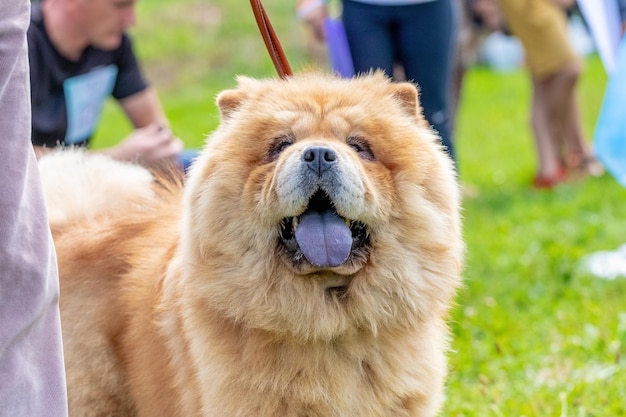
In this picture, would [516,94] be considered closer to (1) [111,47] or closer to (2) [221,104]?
(1) [111,47]

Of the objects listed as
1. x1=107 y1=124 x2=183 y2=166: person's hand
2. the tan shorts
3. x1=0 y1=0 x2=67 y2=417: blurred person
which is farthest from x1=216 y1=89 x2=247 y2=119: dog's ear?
the tan shorts

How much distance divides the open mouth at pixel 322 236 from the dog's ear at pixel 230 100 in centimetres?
48

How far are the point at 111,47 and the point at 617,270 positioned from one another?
3097 millimetres

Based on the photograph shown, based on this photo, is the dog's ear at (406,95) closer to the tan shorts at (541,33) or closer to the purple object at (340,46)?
the purple object at (340,46)

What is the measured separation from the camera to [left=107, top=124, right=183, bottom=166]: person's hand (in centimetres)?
427

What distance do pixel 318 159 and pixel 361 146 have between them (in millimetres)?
261

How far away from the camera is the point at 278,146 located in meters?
2.61

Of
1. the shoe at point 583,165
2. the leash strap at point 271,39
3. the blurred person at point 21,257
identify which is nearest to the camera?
the blurred person at point 21,257

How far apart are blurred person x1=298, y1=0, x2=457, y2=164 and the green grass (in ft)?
2.66

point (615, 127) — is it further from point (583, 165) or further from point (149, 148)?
point (583, 165)

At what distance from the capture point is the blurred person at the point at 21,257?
207cm

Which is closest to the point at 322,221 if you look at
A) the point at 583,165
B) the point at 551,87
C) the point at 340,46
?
the point at 340,46

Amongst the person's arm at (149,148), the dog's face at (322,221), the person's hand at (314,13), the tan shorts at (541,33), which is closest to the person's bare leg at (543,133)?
the tan shorts at (541,33)

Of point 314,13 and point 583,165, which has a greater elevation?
point 314,13
